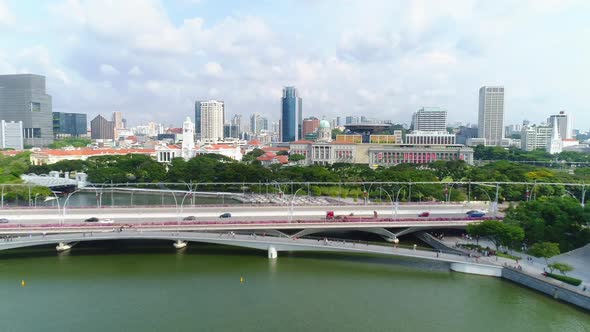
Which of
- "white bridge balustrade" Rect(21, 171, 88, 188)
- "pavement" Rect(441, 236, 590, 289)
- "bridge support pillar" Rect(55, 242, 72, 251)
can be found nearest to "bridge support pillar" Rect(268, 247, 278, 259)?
"pavement" Rect(441, 236, 590, 289)

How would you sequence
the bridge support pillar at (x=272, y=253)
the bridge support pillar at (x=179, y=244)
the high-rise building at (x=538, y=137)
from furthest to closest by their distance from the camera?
the high-rise building at (x=538, y=137) → the bridge support pillar at (x=179, y=244) → the bridge support pillar at (x=272, y=253)

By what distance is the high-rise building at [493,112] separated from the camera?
15475 cm

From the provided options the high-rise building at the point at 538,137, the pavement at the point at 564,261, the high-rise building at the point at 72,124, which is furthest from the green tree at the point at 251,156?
the high-rise building at the point at 72,124

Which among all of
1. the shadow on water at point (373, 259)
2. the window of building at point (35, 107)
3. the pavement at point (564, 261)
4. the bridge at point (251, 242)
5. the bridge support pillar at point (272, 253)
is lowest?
the shadow on water at point (373, 259)

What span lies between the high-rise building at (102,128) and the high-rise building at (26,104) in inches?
1788

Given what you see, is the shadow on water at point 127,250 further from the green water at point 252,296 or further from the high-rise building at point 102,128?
the high-rise building at point 102,128

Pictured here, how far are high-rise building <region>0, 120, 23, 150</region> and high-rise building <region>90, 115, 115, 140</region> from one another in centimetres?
6062

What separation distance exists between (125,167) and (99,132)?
127 metres

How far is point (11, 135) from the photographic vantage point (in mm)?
117500

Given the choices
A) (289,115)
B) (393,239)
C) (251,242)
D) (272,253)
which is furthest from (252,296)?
(289,115)

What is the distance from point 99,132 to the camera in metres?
180

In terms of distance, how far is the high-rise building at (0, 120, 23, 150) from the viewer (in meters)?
116

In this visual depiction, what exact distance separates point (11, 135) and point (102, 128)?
6230cm

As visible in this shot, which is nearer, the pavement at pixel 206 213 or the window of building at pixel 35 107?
the pavement at pixel 206 213
